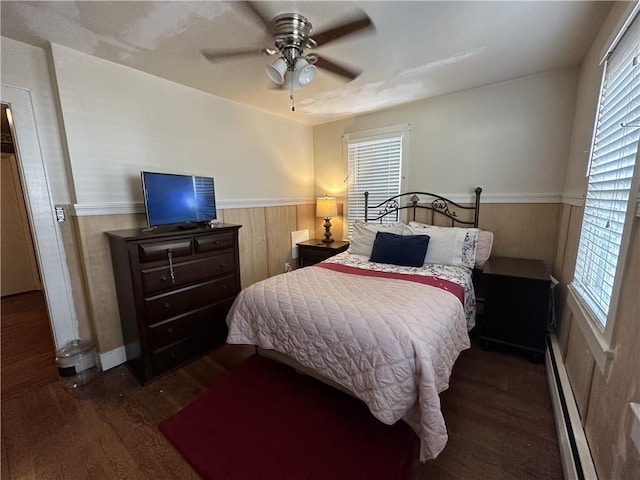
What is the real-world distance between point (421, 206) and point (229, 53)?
2476 millimetres

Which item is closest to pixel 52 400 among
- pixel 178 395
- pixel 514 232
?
pixel 178 395

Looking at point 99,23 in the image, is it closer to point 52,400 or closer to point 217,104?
point 217,104

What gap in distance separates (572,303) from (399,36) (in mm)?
2112

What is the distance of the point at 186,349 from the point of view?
90.3 inches

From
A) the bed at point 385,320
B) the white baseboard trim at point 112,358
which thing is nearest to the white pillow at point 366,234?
the bed at point 385,320

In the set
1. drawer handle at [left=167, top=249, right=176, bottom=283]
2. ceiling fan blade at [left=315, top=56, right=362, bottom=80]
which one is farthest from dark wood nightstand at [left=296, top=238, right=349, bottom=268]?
ceiling fan blade at [left=315, top=56, right=362, bottom=80]

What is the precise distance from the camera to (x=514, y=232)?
2.73 metres

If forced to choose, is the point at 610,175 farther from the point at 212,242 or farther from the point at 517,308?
the point at 212,242

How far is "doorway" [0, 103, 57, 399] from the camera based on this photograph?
219cm

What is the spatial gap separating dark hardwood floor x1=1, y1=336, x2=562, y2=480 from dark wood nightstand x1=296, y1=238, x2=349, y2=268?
1.73m

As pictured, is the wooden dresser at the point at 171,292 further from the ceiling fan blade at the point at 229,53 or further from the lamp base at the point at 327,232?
the lamp base at the point at 327,232

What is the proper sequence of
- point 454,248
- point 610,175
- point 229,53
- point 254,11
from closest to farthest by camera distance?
point 610,175 < point 254,11 < point 229,53 < point 454,248

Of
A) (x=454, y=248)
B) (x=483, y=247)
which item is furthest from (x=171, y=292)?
(x=483, y=247)

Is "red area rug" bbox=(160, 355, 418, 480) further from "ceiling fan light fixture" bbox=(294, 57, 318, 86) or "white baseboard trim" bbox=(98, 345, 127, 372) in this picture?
"ceiling fan light fixture" bbox=(294, 57, 318, 86)
